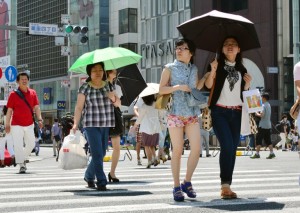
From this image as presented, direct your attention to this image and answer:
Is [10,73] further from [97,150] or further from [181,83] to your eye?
[181,83]

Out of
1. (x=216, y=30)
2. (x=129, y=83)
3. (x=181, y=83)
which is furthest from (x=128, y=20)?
(x=181, y=83)

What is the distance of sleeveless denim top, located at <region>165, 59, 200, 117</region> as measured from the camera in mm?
8594

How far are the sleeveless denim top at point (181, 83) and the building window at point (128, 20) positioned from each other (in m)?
67.9

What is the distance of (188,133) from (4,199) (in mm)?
2215

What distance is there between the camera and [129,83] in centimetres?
1301

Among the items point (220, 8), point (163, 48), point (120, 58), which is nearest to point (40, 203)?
point (120, 58)

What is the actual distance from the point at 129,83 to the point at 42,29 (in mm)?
18538

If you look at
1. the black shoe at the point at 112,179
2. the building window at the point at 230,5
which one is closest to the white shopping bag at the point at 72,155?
the black shoe at the point at 112,179

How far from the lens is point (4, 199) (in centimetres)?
857

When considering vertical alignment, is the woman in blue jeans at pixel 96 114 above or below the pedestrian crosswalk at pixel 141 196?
above

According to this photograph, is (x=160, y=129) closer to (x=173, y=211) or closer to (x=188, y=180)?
(x=188, y=180)

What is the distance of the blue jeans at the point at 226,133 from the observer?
27.8ft

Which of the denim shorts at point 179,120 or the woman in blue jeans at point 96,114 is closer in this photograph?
the denim shorts at point 179,120

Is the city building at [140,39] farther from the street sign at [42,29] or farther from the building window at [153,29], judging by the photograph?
the street sign at [42,29]
